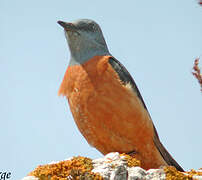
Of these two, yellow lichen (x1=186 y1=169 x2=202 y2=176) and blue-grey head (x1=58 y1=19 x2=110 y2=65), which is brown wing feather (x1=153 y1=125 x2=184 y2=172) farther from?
blue-grey head (x1=58 y1=19 x2=110 y2=65)

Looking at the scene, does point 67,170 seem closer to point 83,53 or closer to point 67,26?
point 83,53

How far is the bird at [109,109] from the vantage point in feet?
23.3

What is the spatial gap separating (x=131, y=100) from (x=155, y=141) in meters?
1.02

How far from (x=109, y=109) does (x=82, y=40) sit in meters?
1.77

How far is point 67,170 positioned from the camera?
5547 millimetres

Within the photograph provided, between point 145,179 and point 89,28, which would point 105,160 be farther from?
point 89,28

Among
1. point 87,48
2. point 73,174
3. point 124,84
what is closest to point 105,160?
point 73,174

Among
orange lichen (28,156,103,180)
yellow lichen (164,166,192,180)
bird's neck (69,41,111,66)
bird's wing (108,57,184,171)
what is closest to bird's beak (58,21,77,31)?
bird's neck (69,41,111,66)

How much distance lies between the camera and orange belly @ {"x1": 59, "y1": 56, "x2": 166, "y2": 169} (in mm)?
7098

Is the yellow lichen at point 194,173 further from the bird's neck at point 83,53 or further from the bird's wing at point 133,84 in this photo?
the bird's neck at point 83,53

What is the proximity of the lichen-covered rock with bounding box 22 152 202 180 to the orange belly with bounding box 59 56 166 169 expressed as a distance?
4.51 ft

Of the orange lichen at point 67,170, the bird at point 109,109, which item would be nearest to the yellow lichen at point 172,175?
the orange lichen at point 67,170

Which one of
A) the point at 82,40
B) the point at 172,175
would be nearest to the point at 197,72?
the point at 172,175

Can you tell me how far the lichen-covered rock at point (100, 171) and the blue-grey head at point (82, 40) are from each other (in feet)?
8.73
